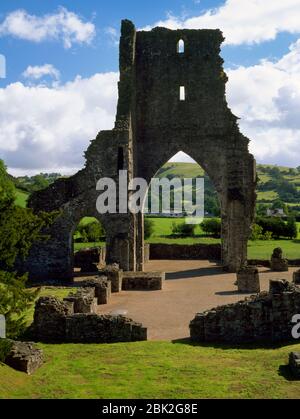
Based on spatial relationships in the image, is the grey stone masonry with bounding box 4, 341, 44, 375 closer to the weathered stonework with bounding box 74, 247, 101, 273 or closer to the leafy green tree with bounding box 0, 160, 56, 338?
the leafy green tree with bounding box 0, 160, 56, 338

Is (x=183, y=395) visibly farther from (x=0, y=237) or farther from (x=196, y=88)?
(x=196, y=88)

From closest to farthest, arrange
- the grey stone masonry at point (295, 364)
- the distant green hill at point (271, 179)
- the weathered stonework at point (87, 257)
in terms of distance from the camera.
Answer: the grey stone masonry at point (295, 364), the weathered stonework at point (87, 257), the distant green hill at point (271, 179)

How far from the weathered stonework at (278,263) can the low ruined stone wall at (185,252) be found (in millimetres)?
6079

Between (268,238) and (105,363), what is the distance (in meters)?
41.2

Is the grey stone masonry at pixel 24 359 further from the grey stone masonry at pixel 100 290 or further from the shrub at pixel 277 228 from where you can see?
the shrub at pixel 277 228

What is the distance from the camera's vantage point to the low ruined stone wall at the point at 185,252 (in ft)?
121

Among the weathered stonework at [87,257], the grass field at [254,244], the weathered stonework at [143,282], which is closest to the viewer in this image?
the weathered stonework at [143,282]

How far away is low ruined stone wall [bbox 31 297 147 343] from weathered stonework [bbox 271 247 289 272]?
17.0 meters

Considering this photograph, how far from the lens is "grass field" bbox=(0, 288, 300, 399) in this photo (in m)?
10.8

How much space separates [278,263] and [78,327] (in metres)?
17.7

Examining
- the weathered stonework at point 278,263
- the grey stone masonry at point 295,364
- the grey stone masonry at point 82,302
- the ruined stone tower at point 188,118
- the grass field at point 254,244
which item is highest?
the ruined stone tower at point 188,118

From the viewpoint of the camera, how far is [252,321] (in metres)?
14.9

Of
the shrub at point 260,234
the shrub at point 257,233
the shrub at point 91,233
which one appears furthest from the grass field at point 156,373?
the shrub at point 260,234
